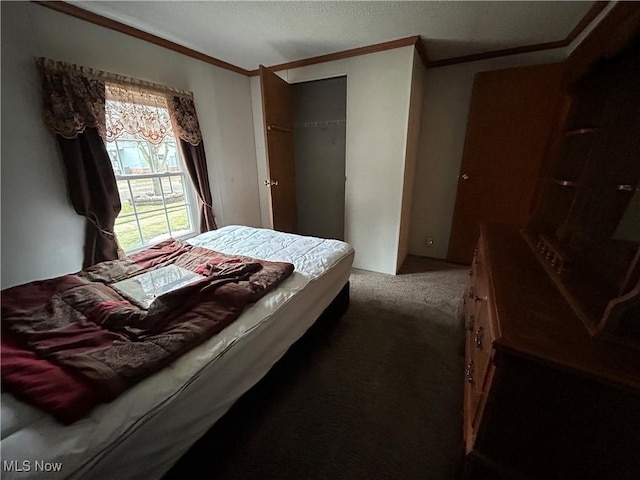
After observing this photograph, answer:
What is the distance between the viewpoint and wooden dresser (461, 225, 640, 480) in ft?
1.95

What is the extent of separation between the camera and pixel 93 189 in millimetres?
1937

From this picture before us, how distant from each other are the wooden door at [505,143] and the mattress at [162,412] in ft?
7.64

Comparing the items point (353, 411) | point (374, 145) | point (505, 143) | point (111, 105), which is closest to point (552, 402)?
point (353, 411)

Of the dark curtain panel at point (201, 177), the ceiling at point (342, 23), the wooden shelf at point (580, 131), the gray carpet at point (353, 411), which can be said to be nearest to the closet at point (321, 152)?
the ceiling at point (342, 23)

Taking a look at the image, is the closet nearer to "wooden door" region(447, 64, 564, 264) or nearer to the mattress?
"wooden door" region(447, 64, 564, 264)

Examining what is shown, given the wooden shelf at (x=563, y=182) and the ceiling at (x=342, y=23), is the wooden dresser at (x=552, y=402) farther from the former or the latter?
the ceiling at (x=342, y=23)

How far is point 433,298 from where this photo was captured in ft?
7.77

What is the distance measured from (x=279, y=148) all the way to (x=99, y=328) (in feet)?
7.86

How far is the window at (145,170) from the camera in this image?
2.04 meters

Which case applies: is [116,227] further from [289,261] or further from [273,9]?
[273,9]

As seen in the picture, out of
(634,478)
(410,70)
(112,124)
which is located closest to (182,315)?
(634,478)

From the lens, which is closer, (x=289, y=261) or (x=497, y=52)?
(x=289, y=261)

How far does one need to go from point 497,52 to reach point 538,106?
66 cm

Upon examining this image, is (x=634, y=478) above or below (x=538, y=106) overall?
below
